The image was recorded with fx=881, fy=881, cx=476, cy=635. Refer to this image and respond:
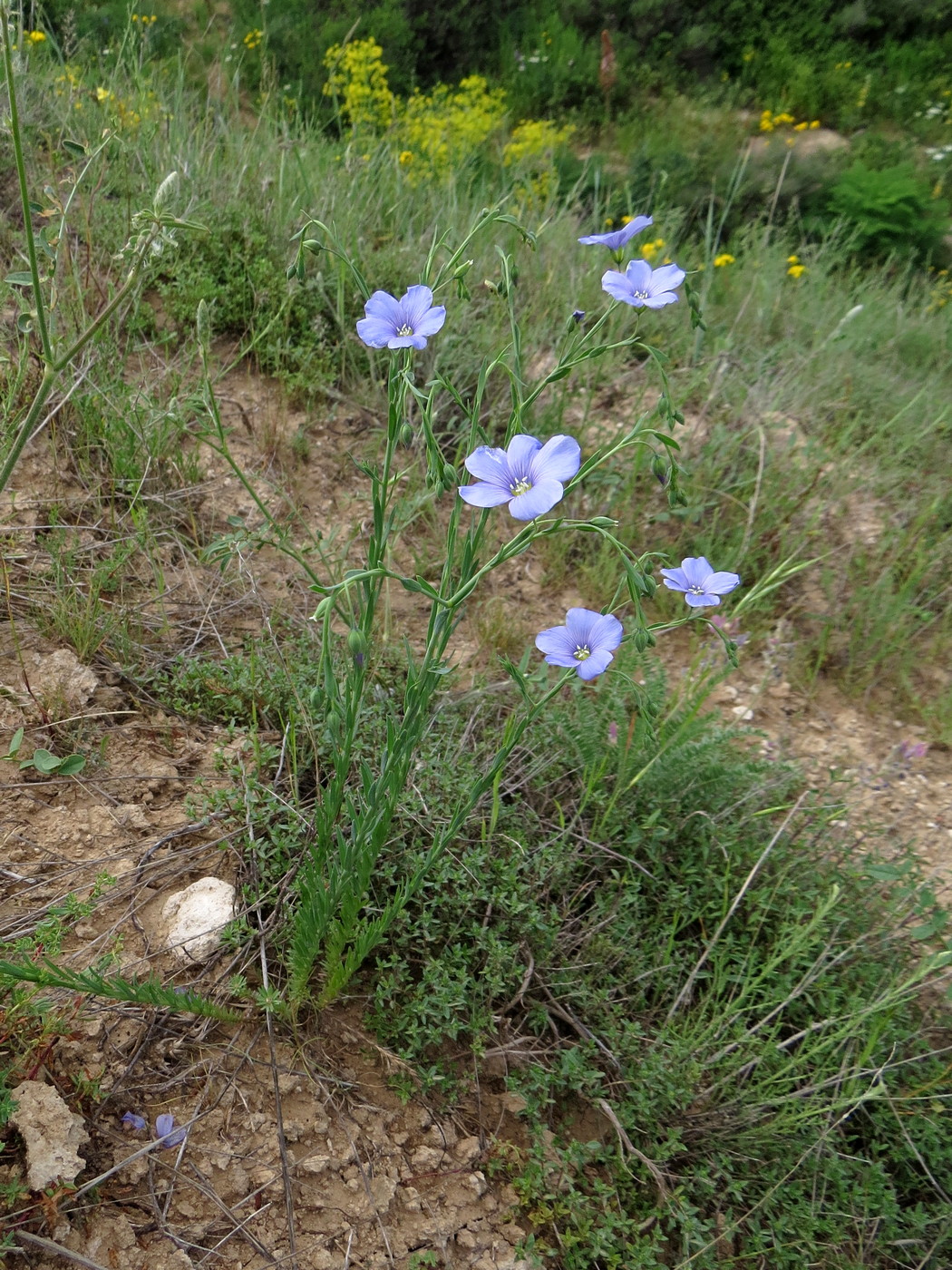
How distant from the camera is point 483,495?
1.12 metres

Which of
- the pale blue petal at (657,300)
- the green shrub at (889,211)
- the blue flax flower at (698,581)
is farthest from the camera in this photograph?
the green shrub at (889,211)

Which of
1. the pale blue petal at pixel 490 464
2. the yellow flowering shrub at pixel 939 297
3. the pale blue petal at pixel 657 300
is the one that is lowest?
the yellow flowering shrub at pixel 939 297

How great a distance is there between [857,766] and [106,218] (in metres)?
2.97

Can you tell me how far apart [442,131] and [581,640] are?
458cm

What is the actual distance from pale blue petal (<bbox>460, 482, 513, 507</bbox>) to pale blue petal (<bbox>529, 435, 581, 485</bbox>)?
0.05m

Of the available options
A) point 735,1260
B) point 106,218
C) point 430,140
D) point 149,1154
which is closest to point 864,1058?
point 735,1260

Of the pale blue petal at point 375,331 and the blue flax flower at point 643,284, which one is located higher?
the blue flax flower at point 643,284

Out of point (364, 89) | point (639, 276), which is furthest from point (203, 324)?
point (364, 89)

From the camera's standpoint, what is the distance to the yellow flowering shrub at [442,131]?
4.23 m

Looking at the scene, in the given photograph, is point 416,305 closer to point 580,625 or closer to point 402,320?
point 402,320

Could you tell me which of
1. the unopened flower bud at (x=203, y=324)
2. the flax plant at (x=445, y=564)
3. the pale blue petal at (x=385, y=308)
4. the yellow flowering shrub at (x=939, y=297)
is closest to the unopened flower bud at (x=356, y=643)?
the flax plant at (x=445, y=564)

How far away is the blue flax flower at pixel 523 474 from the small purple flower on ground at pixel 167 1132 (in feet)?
3.63

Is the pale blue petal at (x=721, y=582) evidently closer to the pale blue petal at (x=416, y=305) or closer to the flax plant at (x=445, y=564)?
the flax plant at (x=445, y=564)

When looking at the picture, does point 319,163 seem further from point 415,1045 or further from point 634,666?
point 415,1045
